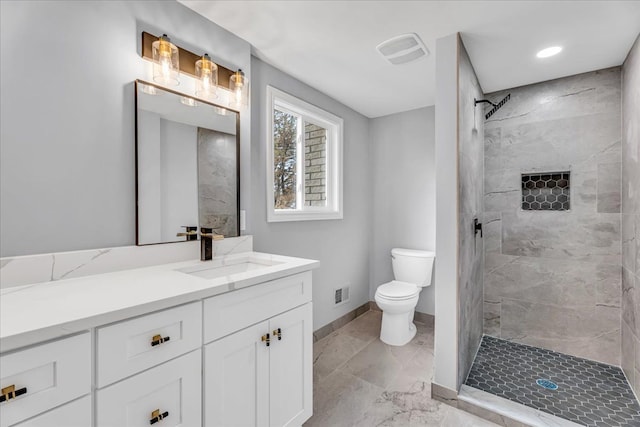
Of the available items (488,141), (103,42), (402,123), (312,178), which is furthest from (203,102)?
(488,141)

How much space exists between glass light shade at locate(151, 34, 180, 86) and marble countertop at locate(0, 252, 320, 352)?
95 centimetres

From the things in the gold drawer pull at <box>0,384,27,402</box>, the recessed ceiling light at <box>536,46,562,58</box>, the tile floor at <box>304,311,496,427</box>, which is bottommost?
the tile floor at <box>304,311,496,427</box>

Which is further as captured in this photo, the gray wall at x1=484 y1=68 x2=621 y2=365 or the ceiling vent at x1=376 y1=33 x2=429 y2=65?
the gray wall at x1=484 y1=68 x2=621 y2=365

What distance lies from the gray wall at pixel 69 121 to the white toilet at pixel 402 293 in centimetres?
201

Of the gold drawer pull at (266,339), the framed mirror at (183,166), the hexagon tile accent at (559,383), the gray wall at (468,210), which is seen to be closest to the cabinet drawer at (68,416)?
the gold drawer pull at (266,339)

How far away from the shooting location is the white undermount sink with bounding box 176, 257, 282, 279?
1487mm

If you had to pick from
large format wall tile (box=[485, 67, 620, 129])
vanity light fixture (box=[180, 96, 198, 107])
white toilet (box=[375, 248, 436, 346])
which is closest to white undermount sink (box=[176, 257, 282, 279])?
vanity light fixture (box=[180, 96, 198, 107])

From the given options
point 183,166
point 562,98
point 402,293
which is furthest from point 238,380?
point 562,98

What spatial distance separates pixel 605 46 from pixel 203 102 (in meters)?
2.55

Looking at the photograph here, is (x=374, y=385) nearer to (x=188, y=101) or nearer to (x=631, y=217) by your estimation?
(x=631, y=217)

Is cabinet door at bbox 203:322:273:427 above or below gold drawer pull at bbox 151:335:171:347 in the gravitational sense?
below

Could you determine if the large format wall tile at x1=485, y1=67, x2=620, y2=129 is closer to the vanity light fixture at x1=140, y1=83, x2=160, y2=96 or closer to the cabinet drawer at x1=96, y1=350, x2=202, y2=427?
the vanity light fixture at x1=140, y1=83, x2=160, y2=96

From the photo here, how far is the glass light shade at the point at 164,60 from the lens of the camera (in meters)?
1.45

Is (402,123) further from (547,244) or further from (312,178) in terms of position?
(547,244)
